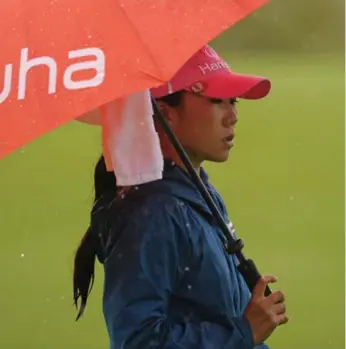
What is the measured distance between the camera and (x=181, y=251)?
2.53 m

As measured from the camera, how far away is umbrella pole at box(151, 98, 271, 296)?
2619 mm

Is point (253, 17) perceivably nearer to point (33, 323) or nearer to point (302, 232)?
point (302, 232)

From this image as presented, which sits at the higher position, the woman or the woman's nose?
the woman's nose

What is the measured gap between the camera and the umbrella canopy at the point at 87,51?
2.28 metres

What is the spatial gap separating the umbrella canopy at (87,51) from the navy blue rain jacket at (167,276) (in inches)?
14.6

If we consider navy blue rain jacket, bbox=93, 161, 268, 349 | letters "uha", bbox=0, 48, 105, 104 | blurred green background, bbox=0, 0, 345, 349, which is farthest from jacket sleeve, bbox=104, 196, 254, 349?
blurred green background, bbox=0, 0, 345, 349

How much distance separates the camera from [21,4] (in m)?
2.52

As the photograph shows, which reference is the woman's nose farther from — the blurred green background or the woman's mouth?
the blurred green background

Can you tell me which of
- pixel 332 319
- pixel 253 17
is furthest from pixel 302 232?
pixel 253 17

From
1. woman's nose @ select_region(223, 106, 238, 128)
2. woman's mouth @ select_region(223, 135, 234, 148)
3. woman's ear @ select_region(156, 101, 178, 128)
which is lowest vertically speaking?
woman's mouth @ select_region(223, 135, 234, 148)

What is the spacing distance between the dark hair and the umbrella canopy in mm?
372

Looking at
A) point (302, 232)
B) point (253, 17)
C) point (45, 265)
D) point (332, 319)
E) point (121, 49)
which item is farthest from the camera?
point (253, 17)

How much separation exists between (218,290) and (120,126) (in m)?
0.44

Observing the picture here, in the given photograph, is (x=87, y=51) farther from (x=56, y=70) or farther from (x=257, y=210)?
(x=257, y=210)
